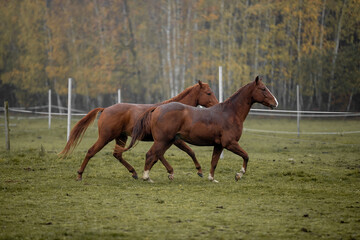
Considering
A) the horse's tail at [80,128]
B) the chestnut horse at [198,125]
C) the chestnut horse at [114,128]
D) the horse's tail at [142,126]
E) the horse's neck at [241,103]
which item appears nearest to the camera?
the chestnut horse at [198,125]

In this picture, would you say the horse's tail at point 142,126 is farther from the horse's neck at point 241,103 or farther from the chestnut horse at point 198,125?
the horse's neck at point 241,103

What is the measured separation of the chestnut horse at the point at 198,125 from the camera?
8.62 meters

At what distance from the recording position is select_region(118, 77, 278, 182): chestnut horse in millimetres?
8625

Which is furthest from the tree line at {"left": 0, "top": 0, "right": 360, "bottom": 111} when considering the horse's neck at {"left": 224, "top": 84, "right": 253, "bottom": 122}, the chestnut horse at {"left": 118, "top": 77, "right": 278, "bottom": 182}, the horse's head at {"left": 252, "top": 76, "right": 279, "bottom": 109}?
the chestnut horse at {"left": 118, "top": 77, "right": 278, "bottom": 182}

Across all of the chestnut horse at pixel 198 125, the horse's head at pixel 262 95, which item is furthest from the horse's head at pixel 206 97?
the horse's head at pixel 262 95

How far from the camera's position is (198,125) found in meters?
8.70

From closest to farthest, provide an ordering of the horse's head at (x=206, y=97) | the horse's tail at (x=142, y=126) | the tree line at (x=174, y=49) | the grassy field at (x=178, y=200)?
the grassy field at (x=178, y=200) < the horse's tail at (x=142, y=126) < the horse's head at (x=206, y=97) < the tree line at (x=174, y=49)

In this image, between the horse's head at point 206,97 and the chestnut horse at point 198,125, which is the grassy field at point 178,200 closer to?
the chestnut horse at point 198,125

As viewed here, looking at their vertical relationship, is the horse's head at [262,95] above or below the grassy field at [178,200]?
above

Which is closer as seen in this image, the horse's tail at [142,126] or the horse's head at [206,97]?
the horse's tail at [142,126]

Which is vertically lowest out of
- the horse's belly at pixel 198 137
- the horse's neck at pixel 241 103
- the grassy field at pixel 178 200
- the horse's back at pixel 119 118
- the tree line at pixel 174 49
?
the grassy field at pixel 178 200

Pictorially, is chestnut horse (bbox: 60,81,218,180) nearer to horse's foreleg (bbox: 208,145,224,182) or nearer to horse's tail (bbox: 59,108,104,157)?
horse's tail (bbox: 59,108,104,157)

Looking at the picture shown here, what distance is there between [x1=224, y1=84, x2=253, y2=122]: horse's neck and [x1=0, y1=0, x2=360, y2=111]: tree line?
2175 cm

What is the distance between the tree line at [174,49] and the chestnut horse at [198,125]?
2199 centimetres
